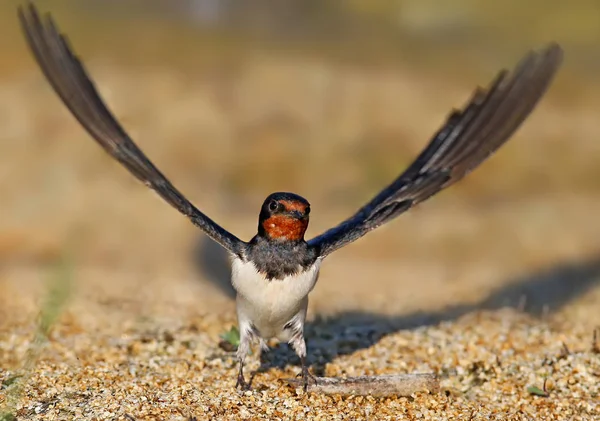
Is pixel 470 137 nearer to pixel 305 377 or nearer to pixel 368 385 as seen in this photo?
pixel 368 385

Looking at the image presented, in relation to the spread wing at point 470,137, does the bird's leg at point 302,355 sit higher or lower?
lower

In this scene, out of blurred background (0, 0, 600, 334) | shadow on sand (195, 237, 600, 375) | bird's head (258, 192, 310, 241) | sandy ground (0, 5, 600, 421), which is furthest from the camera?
blurred background (0, 0, 600, 334)

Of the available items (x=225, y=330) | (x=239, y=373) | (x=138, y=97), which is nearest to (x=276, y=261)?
(x=239, y=373)

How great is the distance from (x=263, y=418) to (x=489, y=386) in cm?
146

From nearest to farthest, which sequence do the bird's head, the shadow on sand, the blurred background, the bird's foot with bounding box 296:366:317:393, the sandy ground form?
the bird's head, the bird's foot with bounding box 296:366:317:393, the sandy ground, the shadow on sand, the blurred background

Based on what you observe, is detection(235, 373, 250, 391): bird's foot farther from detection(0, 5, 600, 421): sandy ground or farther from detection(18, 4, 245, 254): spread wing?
detection(18, 4, 245, 254): spread wing

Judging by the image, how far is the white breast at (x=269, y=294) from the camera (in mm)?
4703

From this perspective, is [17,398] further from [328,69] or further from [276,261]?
[328,69]

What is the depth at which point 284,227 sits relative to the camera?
4.75 metres

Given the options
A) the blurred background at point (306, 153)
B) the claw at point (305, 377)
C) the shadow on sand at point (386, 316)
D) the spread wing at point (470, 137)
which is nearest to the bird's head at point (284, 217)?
the spread wing at point (470, 137)

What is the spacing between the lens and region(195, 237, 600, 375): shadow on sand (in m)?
5.68

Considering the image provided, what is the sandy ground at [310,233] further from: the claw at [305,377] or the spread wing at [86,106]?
the spread wing at [86,106]

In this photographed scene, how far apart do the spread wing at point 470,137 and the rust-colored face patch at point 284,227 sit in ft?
0.59

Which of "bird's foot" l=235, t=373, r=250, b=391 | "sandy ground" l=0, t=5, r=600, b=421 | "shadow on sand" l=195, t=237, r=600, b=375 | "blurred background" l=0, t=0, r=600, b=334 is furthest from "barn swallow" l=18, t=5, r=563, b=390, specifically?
"blurred background" l=0, t=0, r=600, b=334
